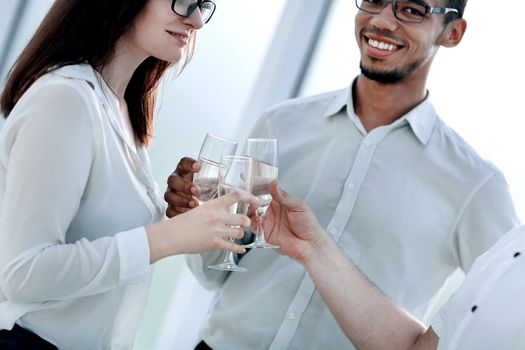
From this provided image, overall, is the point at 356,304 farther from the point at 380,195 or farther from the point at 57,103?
the point at 57,103

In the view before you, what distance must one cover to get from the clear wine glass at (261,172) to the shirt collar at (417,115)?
720mm

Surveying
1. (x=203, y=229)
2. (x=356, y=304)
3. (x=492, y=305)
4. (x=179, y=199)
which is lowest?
(x=356, y=304)

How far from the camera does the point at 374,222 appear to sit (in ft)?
8.68

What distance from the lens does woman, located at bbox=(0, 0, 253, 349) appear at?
6.19 feet

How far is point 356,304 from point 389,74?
805 mm

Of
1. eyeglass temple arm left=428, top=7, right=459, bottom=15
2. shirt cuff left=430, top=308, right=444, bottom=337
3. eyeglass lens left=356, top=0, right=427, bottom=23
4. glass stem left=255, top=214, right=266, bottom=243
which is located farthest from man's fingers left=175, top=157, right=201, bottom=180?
eyeglass temple arm left=428, top=7, right=459, bottom=15

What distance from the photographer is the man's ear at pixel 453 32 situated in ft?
9.34

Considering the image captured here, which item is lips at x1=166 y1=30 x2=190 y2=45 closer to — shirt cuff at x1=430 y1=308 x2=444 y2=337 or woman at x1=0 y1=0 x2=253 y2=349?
woman at x1=0 y1=0 x2=253 y2=349

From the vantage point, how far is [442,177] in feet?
8.84

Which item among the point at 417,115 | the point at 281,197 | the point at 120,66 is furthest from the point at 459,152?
the point at 120,66

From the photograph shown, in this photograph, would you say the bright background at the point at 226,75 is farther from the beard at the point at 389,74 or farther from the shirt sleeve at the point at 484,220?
the shirt sleeve at the point at 484,220

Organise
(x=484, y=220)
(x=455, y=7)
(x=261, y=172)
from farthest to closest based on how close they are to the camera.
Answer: (x=455, y=7) → (x=484, y=220) → (x=261, y=172)

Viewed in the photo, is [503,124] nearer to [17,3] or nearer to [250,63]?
[250,63]

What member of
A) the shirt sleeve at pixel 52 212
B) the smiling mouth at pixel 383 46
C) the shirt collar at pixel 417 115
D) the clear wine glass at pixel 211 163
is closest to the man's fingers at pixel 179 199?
the clear wine glass at pixel 211 163
